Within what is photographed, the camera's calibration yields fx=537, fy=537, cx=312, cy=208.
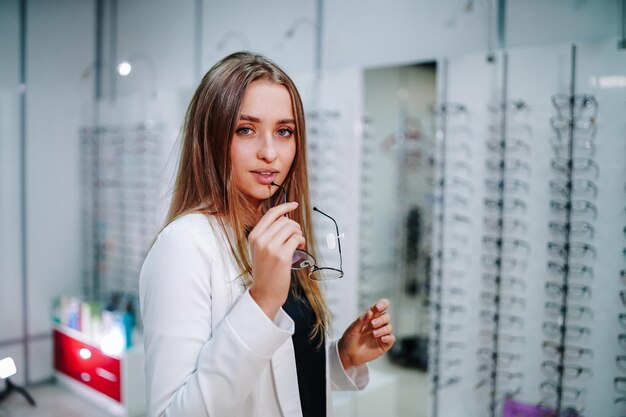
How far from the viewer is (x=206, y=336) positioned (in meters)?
1.10

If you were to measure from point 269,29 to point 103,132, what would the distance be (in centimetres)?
226

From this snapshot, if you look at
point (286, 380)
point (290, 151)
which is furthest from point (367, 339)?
point (290, 151)

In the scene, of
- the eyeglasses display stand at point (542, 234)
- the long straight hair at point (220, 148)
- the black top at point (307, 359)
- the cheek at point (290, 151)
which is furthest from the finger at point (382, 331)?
the eyeglasses display stand at point (542, 234)

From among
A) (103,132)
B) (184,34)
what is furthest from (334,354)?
(103,132)

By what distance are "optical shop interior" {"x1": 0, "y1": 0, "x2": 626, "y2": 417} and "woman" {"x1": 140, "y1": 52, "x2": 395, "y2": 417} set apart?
24 centimetres

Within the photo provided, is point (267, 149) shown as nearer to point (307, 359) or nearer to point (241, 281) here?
point (241, 281)

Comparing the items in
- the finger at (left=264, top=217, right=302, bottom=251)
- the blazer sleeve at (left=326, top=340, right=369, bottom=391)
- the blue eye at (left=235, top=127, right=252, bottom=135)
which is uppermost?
the blue eye at (left=235, top=127, right=252, bottom=135)

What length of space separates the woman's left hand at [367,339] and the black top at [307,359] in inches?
3.9

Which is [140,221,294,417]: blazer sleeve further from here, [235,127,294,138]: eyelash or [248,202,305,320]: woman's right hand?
[235,127,294,138]: eyelash

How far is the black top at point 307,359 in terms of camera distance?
1298mm

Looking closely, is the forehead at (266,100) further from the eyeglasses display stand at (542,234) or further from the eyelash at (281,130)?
the eyeglasses display stand at (542,234)

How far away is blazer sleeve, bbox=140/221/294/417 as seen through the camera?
1002 mm

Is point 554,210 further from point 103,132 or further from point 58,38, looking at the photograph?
point 58,38

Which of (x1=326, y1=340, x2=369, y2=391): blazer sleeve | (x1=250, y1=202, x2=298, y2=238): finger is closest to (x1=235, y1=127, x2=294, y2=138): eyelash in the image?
(x1=250, y1=202, x2=298, y2=238): finger
